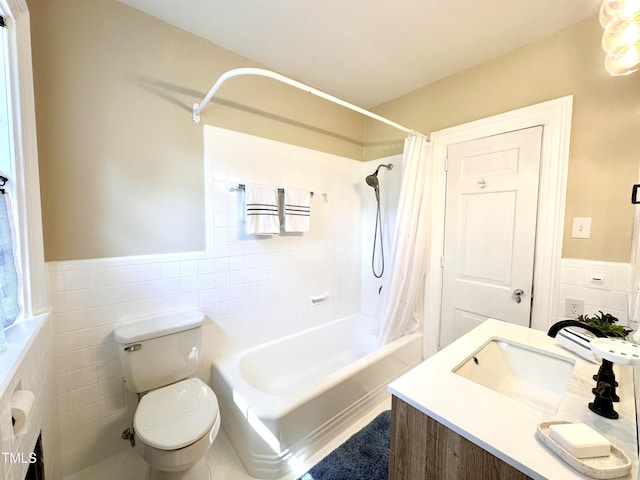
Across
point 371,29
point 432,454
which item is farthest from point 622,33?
point 432,454

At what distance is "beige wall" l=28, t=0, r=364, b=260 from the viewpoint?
4.38ft

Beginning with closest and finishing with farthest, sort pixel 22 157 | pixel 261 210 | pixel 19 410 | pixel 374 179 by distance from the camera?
pixel 19 410
pixel 22 157
pixel 261 210
pixel 374 179

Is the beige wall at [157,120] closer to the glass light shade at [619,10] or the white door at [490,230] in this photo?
the white door at [490,230]

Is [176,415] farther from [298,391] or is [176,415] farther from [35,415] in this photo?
[298,391]

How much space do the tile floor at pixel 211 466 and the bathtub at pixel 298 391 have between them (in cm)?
4

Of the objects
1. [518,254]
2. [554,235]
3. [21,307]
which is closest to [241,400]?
[21,307]

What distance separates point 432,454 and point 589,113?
200 centimetres

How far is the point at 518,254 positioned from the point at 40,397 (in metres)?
2.67

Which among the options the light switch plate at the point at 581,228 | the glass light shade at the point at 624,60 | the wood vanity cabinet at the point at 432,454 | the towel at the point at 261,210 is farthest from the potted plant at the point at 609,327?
the towel at the point at 261,210

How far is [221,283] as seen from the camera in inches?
74.7

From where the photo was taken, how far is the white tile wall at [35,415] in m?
0.68

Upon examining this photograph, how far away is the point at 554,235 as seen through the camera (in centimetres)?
167

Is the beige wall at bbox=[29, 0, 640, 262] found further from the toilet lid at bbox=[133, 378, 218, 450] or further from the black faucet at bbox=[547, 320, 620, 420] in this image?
the black faucet at bbox=[547, 320, 620, 420]

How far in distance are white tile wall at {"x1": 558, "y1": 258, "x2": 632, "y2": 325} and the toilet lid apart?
216 centimetres
